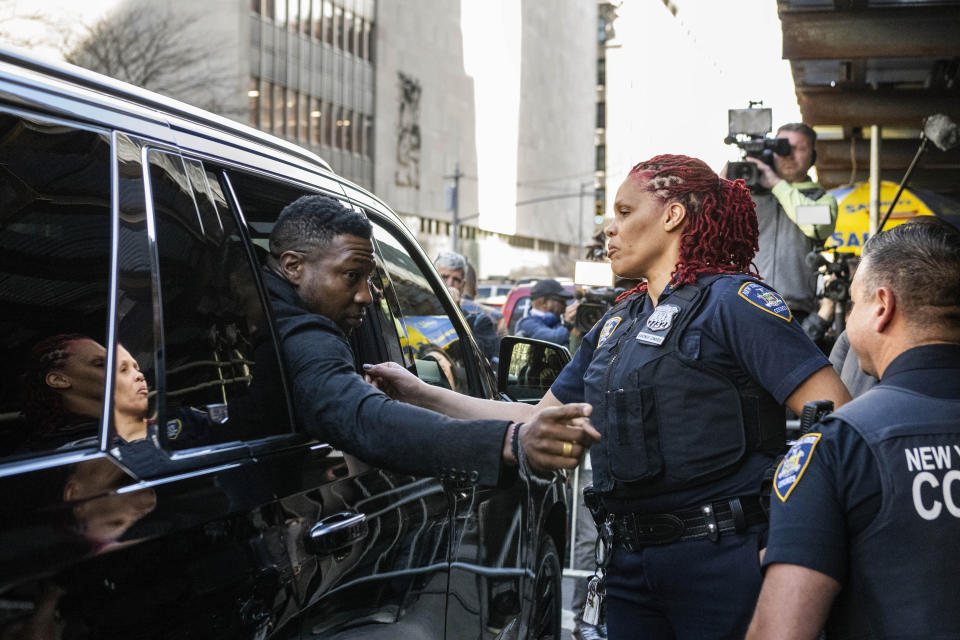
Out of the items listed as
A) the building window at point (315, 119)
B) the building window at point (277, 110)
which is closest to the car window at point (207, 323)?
the building window at point (277, 110)

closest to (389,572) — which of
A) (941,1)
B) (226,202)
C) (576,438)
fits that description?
(576,438)

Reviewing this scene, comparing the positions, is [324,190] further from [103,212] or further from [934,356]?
[934,356]

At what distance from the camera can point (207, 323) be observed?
2.19 m

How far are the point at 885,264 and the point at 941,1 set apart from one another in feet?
19.7

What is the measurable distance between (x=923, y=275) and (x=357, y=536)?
1184 millimetres

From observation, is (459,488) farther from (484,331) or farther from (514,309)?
(514,309)

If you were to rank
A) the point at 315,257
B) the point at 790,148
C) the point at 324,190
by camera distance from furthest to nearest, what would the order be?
the point at 790,148 → the point at 324,190 → the point at 315,257

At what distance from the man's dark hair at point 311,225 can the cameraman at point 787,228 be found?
3632 mm

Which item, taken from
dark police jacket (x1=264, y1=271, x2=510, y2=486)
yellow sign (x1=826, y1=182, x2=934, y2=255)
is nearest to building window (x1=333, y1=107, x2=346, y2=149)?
yellow sign (x1=826, y1=182, x2=934, y2=255)

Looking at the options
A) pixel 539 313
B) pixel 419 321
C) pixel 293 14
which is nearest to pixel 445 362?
pixel 419 321

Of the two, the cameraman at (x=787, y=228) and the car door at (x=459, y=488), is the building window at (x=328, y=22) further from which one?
the car door at (x=459, y=488)

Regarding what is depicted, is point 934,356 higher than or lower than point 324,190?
lower

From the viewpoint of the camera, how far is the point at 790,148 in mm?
5957

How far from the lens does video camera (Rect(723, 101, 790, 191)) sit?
585 cm
